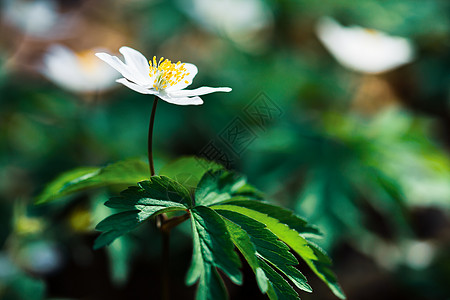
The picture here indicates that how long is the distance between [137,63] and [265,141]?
4.12ft

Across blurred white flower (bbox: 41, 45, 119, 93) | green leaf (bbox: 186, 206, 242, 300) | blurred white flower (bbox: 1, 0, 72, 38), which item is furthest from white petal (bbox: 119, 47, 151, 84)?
blurred white flower (bbox: 1, 0, 72, 38)

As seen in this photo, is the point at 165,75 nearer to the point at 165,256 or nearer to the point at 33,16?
the point at 165,256

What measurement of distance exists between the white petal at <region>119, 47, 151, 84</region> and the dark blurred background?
487mm

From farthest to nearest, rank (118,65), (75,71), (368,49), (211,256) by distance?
(368,49)
(75,71)
(118,65)
(211,256)

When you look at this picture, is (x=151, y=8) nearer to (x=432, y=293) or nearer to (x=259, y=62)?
(x=259, y=62)

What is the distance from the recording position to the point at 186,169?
119 centimetres

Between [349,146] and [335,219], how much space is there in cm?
53

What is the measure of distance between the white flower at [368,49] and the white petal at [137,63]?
6.76 ft

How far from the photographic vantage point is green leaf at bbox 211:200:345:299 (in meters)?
0.95

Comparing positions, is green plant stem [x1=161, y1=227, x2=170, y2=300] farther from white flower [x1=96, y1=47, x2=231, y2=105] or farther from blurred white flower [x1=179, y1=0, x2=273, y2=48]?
blurred white flower [x1=179, y1=0, x2=273, y2=48]

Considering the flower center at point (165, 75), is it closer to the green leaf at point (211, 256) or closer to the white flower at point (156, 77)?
the white flower at point (156, 77)

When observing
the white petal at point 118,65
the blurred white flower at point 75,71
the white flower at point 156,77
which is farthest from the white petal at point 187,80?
the blurred white flower at point 75,71

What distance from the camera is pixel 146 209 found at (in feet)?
2.89

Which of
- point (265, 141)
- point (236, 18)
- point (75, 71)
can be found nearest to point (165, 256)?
point (265, 141)
